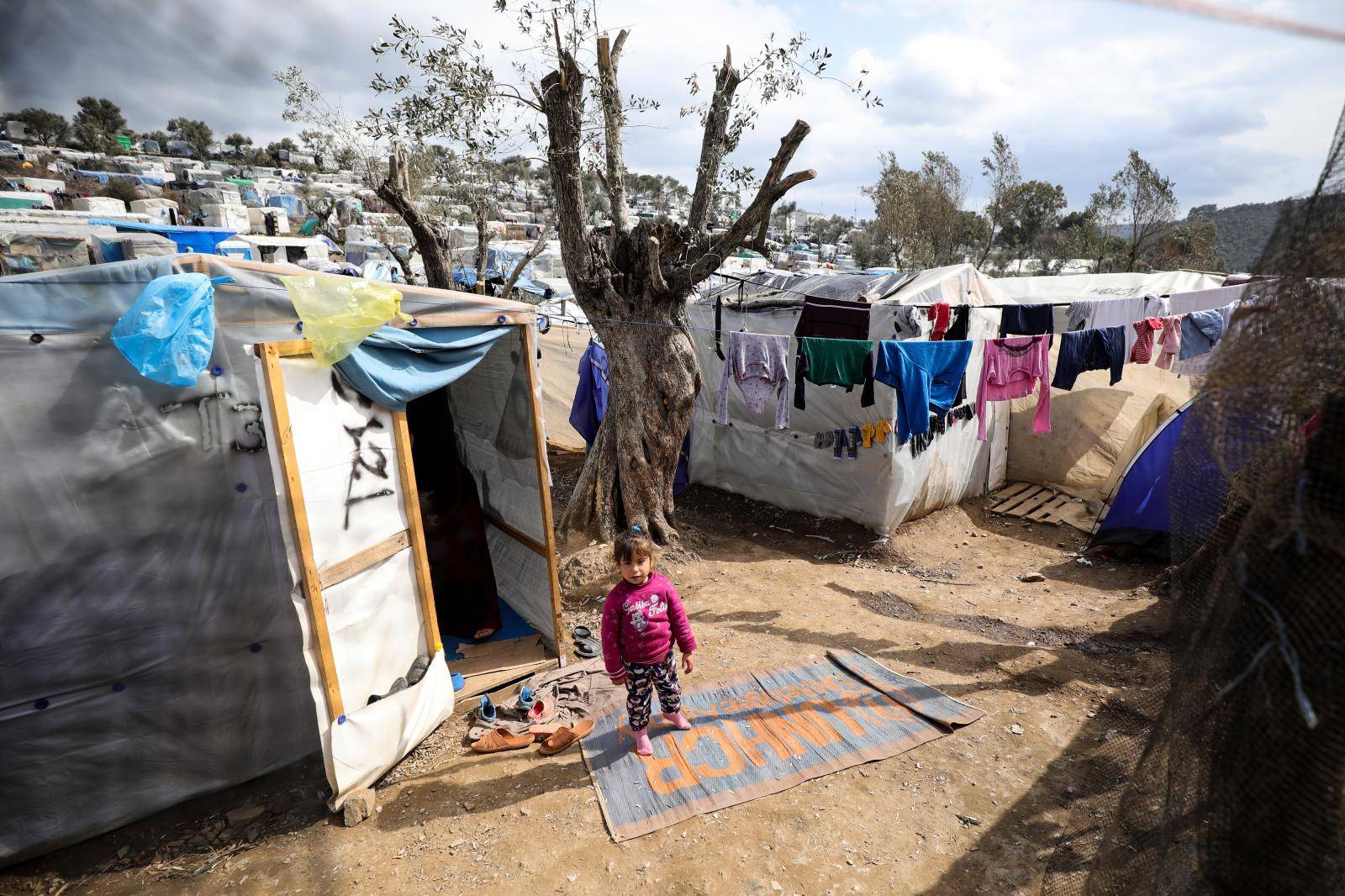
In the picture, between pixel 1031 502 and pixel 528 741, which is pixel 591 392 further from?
pixel 1031 502

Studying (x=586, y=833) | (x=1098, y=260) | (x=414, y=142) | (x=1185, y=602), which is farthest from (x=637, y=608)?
(x=1098, y=260)

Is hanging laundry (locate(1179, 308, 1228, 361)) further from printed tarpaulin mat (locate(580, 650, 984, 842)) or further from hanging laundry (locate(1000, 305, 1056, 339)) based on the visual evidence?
printed tarpaulin mat (locate(580, 650, 984, 842))

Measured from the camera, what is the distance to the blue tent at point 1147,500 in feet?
24.3

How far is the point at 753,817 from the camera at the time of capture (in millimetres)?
3516

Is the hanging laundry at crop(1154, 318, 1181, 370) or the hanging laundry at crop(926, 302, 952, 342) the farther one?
the hanging laundry at crop(1154, 318, 1181, 370)

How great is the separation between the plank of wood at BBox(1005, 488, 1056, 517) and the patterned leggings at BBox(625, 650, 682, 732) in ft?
23.6

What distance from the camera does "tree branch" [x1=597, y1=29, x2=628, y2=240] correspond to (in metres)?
6.74

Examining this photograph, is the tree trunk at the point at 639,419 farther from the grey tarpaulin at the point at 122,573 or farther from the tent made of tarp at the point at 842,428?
the grey tarpaulin at the point at 122,573

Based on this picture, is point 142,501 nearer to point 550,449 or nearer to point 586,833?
point 586,833

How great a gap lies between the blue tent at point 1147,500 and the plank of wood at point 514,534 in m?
6.85

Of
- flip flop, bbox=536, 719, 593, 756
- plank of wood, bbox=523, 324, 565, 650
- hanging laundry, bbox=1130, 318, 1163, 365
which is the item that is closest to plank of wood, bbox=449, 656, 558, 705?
plank of wood, bbox=523, 324, 565, 650

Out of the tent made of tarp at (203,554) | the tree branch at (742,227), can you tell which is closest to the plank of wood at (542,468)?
the tent made of tarp at (203,554)

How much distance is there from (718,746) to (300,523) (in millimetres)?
2807

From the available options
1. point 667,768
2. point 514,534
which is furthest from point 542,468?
point 667,768
